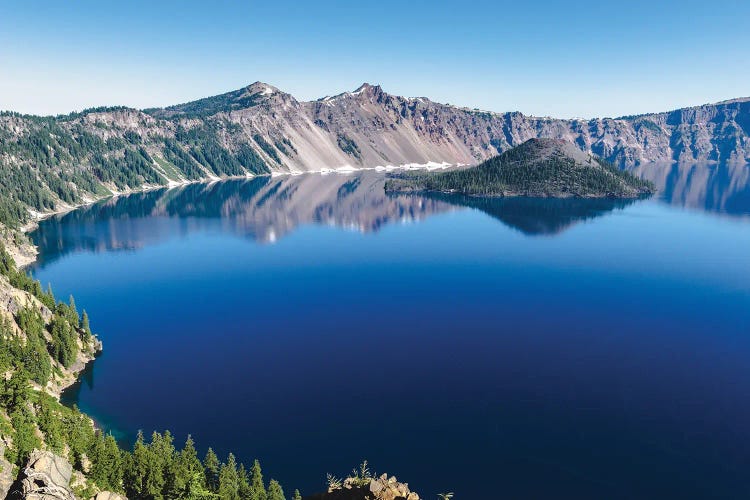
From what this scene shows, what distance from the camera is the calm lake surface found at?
49250 mm

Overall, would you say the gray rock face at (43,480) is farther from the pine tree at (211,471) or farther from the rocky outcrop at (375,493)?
the rocky outcrop at (375,493)

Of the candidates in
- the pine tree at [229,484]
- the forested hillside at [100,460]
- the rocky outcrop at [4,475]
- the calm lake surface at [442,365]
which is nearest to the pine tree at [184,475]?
the forested hillside at [100,460]

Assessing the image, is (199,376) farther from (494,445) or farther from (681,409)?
(681,409)

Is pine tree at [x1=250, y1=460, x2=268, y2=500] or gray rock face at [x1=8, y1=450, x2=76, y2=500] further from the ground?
gray rock face at [x1=8, y1=450, x2=76, y2=500]

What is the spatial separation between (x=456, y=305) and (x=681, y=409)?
44236 mm

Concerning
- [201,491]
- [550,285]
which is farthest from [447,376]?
[550,285]

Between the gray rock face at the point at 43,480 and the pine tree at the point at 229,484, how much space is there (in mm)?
10866

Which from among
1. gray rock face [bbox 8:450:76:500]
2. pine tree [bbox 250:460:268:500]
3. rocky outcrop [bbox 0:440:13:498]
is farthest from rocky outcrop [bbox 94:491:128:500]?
pine tree [bbox 250:460:268:500]

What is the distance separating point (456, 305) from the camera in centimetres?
9475

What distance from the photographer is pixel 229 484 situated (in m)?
39.5

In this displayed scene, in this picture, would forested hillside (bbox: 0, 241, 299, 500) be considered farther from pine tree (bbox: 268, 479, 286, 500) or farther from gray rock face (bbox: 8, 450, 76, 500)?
gray rock face (bbox: 8, 450, 76, 500)

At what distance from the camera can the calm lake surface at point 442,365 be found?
49250 millimetres

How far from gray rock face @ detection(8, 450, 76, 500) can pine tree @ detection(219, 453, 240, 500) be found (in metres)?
10.9

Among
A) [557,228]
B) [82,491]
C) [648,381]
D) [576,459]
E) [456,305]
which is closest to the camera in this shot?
[82,491]
